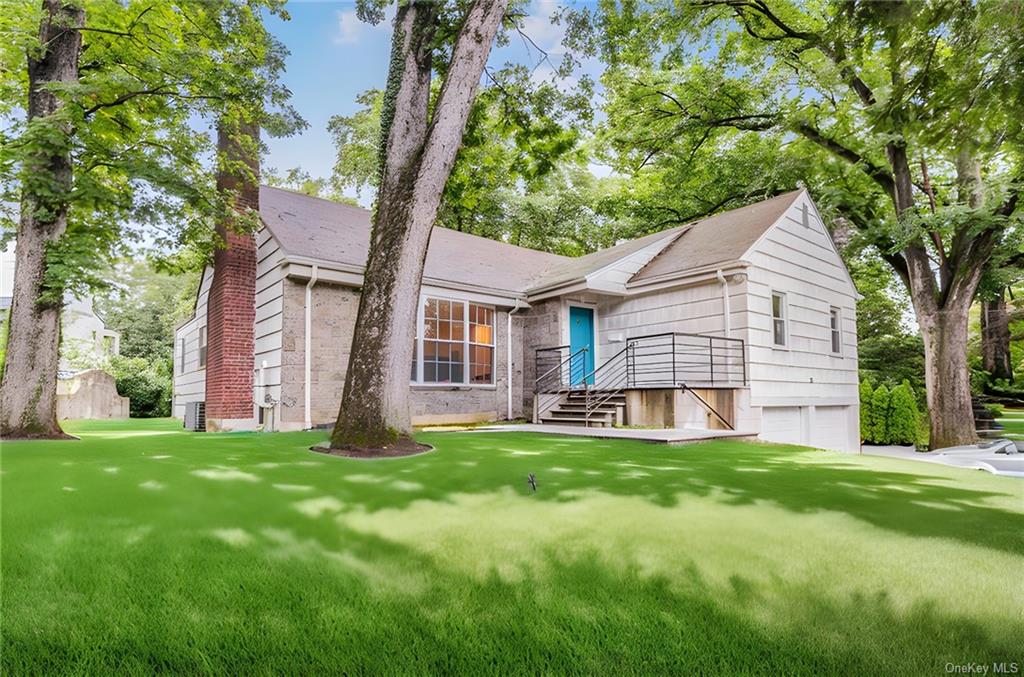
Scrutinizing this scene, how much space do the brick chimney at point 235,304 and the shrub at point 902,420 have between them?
17.5m

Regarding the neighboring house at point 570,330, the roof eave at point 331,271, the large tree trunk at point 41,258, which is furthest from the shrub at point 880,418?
the large tree trunk at point 41,258

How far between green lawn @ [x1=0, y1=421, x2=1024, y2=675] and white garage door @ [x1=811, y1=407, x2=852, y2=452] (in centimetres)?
929

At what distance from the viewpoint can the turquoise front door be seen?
14.0 m

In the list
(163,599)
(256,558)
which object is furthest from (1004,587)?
(163,599)

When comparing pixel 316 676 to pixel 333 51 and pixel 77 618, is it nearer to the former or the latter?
pixel 77 618

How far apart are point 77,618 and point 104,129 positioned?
1073 centimetres

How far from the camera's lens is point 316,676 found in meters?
2.00

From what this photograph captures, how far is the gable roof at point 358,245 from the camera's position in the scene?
11641mm

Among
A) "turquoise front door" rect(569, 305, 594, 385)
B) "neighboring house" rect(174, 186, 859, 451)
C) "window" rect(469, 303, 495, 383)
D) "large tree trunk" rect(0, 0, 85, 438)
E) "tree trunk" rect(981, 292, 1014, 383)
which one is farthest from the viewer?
"tree trunk" rect(981, 292, 1014, 383)

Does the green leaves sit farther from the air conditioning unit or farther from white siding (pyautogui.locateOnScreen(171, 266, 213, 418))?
the air conditioning unit

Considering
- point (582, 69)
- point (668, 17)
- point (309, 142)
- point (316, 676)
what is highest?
point (668, 17)

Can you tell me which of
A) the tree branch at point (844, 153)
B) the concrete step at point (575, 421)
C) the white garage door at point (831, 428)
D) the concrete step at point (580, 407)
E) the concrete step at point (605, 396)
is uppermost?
the tree branch at point (844, 153)

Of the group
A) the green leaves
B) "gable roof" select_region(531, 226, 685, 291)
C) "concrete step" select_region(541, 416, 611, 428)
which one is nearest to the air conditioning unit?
the green leaves

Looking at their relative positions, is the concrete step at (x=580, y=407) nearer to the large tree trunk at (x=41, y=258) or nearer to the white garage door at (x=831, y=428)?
the white garage door at (x=831, y=428)
